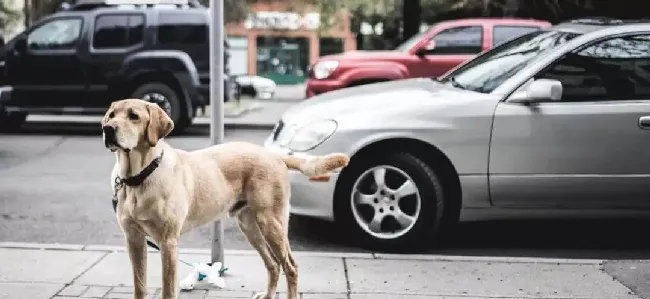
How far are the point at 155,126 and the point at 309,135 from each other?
2.40 m

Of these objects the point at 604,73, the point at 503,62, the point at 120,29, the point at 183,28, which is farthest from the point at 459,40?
the point at 604,73

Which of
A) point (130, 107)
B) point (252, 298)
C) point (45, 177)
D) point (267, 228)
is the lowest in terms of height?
point (45, 177)

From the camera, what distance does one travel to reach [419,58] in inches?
525

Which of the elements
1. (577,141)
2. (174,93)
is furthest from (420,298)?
(174,93)

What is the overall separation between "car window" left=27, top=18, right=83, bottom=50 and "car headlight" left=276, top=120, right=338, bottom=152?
28.9 feet

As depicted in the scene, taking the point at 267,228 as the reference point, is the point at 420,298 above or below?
below

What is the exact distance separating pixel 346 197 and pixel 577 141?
1.66m

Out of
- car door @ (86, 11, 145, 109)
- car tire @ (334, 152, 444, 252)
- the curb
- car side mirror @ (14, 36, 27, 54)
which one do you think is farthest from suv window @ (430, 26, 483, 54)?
the curb

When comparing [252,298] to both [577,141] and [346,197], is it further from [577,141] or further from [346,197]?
[577,141]

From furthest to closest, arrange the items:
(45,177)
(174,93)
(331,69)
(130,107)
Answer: (174,93), (331,69), (45,177), (130,107)

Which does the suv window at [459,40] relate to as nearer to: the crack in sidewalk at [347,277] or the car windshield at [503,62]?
the car windshield at [503,62]

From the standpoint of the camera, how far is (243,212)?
15.9 ft

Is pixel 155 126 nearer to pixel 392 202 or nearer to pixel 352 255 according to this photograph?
pixel 352 255

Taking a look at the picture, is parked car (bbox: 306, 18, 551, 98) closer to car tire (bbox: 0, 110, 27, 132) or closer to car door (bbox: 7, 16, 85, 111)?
car door (bbox: 7, 16, 85, 111)
